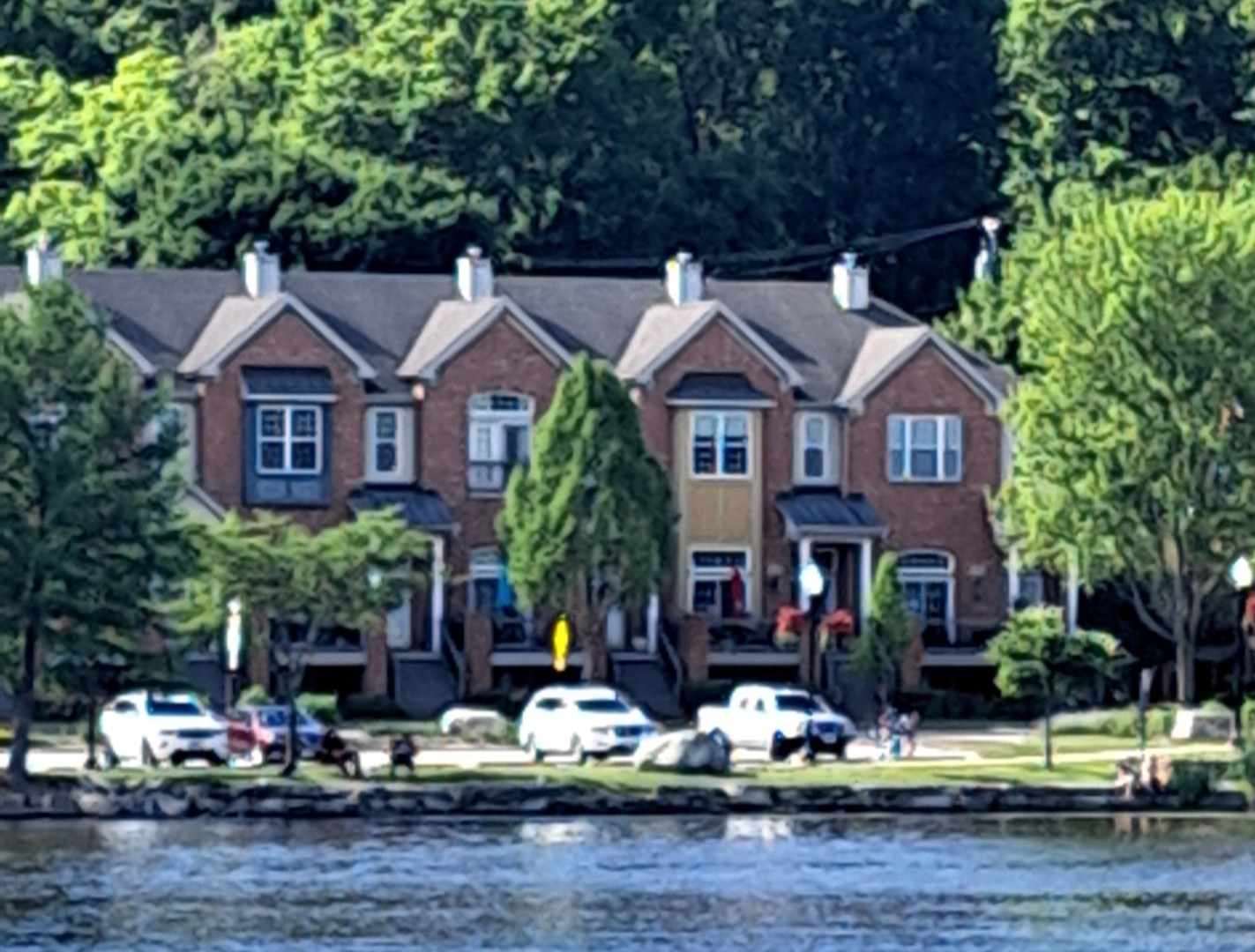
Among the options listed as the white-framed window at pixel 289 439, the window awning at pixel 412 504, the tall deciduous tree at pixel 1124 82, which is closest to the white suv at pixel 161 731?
the window awning at pixel 412 504

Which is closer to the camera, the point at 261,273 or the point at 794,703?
the point at 794,703

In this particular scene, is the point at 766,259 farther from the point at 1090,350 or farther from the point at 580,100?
the point at 1090,350

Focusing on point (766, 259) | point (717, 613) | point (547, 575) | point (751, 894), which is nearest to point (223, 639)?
point (547, 575)

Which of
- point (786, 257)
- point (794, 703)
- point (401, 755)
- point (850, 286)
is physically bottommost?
point (401, 755)

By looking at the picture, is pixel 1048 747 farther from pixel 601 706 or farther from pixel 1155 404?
pixel 1155 404

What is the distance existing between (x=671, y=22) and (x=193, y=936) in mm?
75651

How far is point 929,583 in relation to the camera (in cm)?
12119

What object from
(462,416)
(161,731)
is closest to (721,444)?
(462,416)

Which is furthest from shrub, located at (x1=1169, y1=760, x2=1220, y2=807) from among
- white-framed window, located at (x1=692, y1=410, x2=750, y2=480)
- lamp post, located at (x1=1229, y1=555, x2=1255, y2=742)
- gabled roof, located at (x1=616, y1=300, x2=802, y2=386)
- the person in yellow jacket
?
white-framed window, located at (x1=692, y1=410, x2=750, y2=480)

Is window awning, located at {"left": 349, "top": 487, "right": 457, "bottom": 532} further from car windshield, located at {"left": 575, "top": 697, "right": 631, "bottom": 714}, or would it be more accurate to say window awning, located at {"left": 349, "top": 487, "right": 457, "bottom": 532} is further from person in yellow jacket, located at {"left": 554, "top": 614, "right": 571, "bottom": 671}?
car windshield, located at {"left": 575, "top": 697, "right": 631, "bottom": 714}

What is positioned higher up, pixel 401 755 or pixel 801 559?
pixel 801 559

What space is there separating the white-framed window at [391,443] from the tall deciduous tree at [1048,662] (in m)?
16.1

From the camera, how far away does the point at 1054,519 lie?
11394 centimetres

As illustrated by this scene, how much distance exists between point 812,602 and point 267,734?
2182 cm
